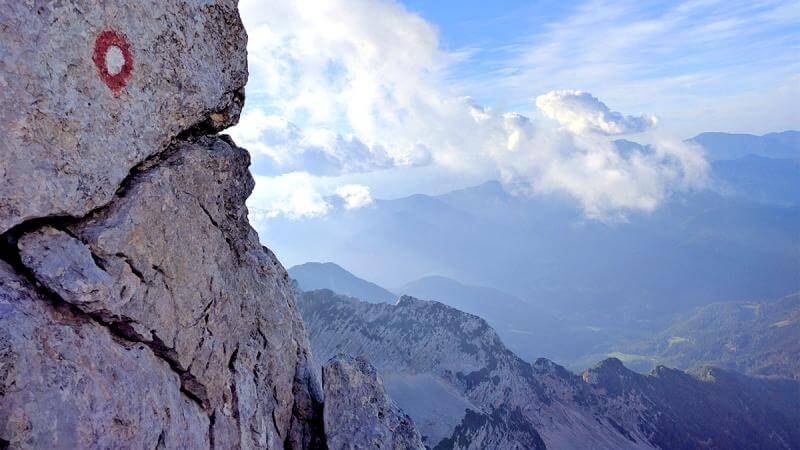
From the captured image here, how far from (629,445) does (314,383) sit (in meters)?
183

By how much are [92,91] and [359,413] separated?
1660 cm

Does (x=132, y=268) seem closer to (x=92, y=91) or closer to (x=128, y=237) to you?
(x=128, y=237)

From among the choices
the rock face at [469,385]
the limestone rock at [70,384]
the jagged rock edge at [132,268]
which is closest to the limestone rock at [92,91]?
the jagged rock edge at [132,268]

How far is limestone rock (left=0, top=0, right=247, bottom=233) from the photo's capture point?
39.8ft

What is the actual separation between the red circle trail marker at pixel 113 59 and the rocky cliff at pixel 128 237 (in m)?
0.04

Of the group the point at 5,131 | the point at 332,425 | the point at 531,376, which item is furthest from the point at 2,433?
the point at 531,376

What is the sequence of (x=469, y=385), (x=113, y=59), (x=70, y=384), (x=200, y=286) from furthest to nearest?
(x=469, y=385) → (x=200, y=286) → (x=113, y=59) → (x=70, y=384)

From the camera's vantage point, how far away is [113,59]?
1430cm

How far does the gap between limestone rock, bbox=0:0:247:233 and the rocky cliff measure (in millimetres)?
39

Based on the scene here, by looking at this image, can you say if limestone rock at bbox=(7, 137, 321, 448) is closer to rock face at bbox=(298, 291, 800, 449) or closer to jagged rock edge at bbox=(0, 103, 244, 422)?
jagged rock edge at bbox=(0, 103, 244, 422)

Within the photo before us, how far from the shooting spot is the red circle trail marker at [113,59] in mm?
13945

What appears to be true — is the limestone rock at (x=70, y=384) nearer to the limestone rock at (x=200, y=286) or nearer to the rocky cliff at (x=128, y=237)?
the rocky cliff at (x=128, y=237)

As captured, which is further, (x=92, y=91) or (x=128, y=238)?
(x=128, y=238)

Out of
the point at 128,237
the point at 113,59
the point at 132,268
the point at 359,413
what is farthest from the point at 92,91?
the point at 359,413
